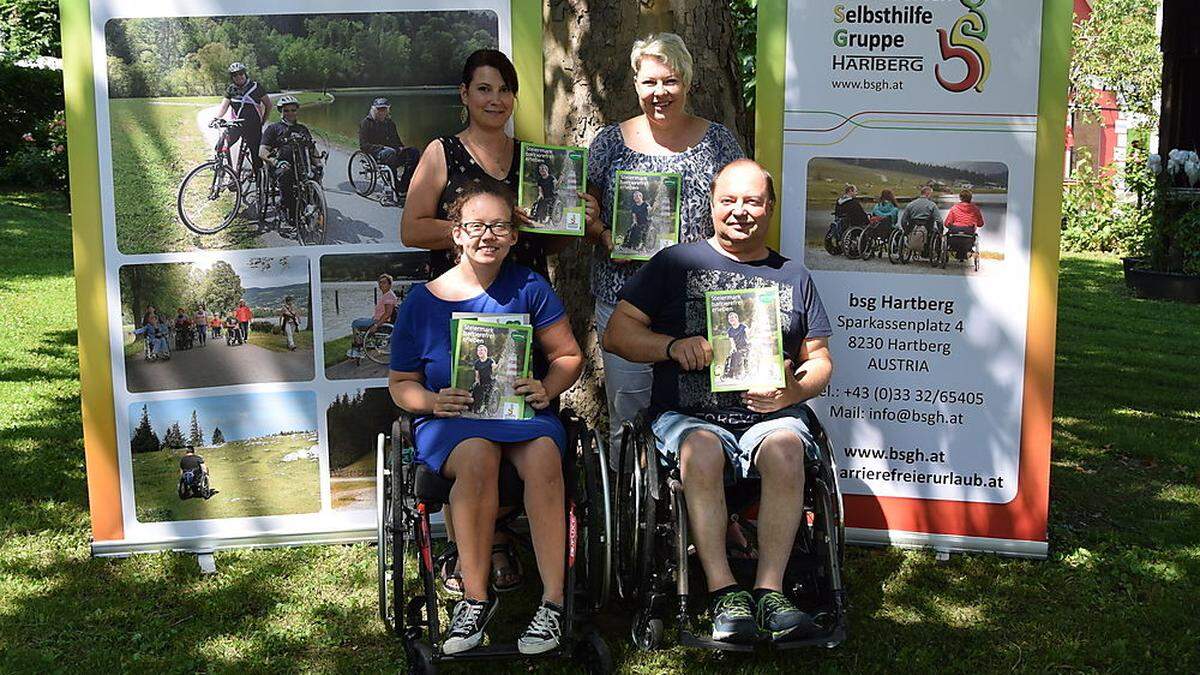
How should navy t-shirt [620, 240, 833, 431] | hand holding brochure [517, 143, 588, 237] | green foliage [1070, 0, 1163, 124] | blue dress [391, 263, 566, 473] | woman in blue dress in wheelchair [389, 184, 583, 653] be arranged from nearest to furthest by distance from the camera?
woman in blue dress in wheelchair [389, 184, 583, 653], blue dress [391, 263, 566, 473], navy t-shirt [620, 240, 833, 431], hand holding brochure [517, 143, 588, 237], green foliage [1070, 0, 1163, 124]

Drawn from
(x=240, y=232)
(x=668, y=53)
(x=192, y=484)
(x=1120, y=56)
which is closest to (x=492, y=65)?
(x=668, y=53)

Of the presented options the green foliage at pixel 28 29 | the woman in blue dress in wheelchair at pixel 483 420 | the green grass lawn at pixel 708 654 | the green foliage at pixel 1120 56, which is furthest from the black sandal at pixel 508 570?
the green foliage at pixel 28 29

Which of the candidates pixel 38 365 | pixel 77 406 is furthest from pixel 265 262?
pixel 38 365

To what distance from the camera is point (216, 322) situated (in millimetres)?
4348

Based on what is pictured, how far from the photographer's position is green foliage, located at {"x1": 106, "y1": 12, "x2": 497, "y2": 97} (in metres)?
4.15

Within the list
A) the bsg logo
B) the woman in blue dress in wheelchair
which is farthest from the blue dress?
the bsg logo

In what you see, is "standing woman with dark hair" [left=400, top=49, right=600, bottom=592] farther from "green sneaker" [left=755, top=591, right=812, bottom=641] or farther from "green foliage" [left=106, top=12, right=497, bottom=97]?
"green sneaker" [left=755, top=591, right=812, bottom=641]

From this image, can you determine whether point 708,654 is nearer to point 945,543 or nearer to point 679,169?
point 945,543

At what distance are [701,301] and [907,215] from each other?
3.16 ft

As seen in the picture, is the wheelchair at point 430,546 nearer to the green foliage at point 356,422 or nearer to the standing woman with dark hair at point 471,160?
the standing woman with dark hair at point 471,160

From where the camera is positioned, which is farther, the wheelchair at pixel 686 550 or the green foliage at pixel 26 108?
the green foliage at pixel 26 108

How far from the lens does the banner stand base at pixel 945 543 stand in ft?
14.7

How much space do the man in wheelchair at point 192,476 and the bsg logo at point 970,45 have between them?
2.92m

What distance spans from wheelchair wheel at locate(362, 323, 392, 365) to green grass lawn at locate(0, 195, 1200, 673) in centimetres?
70
